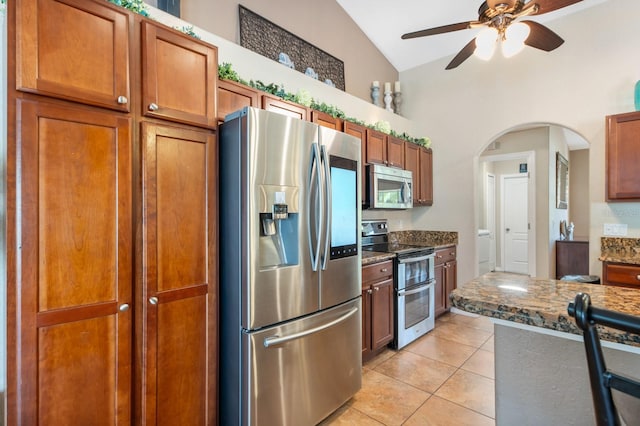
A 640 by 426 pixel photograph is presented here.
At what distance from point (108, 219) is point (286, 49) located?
242 centimetres

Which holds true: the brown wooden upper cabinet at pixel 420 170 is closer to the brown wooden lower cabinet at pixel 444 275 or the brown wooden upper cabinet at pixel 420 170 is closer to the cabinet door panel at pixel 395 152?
the cabinet door panel at pixel 395 152

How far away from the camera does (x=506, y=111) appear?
3.83 m

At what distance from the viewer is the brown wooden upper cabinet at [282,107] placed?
238 centimetres

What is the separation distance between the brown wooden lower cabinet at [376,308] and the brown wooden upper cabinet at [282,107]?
139 cm

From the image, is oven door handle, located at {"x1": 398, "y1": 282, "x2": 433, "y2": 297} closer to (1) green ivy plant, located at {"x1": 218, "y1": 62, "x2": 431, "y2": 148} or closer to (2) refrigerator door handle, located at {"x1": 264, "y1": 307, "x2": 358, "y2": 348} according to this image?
(2) refrigerator door handle, located at {"x1": 264, "y1": 307, "x2": 358, "y2": 348}

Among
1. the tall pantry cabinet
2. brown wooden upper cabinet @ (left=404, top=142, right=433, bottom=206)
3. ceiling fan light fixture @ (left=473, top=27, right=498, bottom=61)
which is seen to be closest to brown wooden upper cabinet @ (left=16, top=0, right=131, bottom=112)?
the tall pantry cabinet

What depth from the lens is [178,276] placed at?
1.60 meters

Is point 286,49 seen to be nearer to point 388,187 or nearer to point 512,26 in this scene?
point 388,187

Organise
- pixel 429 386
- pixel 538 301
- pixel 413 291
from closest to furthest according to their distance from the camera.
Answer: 1. pixel 538 301
2. pixel 429 386
3. pixel 413 291

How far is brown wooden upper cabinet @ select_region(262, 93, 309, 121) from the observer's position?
2385 mm

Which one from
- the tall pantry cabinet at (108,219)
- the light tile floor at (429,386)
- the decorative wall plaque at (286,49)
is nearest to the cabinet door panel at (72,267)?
the tall pantry cabinet at (108,219)

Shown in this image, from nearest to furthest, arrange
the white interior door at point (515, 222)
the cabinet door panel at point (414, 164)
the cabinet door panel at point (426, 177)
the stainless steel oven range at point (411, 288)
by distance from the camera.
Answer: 1. the stainless steel oven range at point (411, 288)
2. the cabinet door panel at point (414, 164)
3. the cabinet door panel at point (426, 177)
4. the white interior door at point (515, 222)

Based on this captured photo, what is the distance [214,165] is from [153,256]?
56cm

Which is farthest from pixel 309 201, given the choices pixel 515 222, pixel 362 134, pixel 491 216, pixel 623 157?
pixel 515 222
